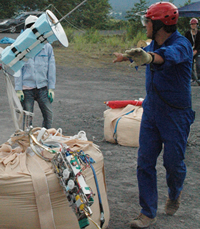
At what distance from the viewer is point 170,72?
8.80 feet

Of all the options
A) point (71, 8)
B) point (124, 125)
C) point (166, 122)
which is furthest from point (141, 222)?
point (71, 8)

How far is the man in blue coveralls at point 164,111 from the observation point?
2.63 m

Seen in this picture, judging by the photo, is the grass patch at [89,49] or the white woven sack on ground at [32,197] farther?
the grass patch at [89,49]

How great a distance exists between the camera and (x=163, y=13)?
2596 mm

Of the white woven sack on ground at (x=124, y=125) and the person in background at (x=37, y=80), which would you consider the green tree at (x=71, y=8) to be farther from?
the person in background at (x=37, y=80)

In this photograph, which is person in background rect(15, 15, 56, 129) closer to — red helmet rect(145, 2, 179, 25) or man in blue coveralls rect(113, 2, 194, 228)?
man in blue coveralls rect(113, 2, 194, 228)

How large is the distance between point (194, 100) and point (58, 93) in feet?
11.3

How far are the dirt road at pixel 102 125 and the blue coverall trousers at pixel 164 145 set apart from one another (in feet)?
0.97

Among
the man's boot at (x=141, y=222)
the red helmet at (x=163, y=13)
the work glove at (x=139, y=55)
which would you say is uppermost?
the red helmet at (x=163, y=13)

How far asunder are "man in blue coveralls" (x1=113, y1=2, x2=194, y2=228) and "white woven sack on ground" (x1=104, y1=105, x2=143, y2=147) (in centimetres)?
193

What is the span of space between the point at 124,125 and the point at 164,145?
2.14 metres

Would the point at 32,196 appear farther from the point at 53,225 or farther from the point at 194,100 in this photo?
the point at 194,100

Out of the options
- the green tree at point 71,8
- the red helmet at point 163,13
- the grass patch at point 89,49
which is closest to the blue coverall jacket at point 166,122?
the red helmet at point 163,13

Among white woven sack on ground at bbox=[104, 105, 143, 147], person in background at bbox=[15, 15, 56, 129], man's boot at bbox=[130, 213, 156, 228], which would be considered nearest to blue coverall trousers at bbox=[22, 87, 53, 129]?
person in background at bbox=[15, 15, 56, 129]
